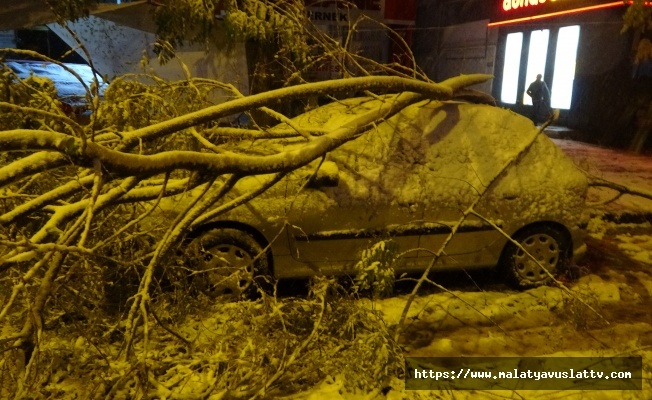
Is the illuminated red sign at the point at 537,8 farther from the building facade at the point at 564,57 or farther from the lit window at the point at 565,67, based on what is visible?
the lit window at the point at 565,67

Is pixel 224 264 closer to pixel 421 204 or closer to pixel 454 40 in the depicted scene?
pixel 421 204

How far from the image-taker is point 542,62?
557 inches

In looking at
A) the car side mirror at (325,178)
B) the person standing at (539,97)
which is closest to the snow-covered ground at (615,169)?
the person standing at (539,97)

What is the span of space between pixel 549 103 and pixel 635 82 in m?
2.11

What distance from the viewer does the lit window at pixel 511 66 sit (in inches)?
600

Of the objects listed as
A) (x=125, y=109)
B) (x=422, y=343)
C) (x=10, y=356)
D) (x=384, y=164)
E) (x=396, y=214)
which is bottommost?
(x=422, y=343)

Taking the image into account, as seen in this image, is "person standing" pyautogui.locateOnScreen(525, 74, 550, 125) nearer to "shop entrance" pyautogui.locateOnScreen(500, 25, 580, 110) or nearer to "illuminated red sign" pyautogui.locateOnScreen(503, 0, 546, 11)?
"shop entrance" pyautogui.locateOnScreen(500, 25, 580, 110)

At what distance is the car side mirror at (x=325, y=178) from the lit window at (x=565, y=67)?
1108 cm

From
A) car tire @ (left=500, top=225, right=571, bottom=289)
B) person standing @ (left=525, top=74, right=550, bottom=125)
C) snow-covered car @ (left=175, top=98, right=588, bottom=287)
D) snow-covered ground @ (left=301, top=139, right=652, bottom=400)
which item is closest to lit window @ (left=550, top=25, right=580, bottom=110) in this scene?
person standing @ (left=525, top=74, right=550, bottom=125)

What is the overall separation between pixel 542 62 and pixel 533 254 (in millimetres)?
11304

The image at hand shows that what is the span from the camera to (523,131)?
4.56 metres

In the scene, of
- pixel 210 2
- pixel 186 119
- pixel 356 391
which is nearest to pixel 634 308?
pixel 356 391

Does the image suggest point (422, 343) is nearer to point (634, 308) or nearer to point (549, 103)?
point (634, 308)

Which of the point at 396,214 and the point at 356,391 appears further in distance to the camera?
the point at 396,214
